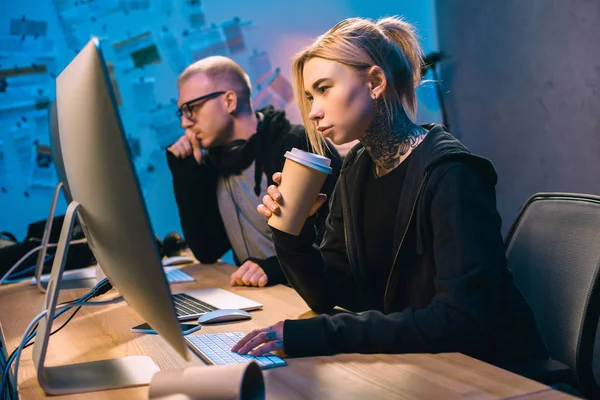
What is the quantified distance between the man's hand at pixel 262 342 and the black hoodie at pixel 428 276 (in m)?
0.02

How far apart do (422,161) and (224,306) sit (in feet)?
1.81

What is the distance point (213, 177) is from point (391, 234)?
4.01ft

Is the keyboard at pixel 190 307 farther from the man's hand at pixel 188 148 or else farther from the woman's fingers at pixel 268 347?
the man's hand at pixel 188 148

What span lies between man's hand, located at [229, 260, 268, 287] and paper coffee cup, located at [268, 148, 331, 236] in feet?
1.60

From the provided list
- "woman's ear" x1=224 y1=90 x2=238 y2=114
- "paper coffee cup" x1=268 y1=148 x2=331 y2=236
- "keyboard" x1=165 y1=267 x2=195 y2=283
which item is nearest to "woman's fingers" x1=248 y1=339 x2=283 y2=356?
"paper coffee cup" x1=268 y1=148 x2=331 y2=236

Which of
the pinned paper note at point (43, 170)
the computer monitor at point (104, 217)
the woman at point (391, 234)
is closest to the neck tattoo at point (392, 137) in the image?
the woman at point (391, 234)

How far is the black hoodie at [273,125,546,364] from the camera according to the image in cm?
98

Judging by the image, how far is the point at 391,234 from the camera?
134cm

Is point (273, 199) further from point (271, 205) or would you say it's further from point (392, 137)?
point (392, 137)

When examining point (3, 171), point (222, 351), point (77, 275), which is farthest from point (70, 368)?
point (3, 171)

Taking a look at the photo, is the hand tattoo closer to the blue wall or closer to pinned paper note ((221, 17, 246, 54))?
the blue wall

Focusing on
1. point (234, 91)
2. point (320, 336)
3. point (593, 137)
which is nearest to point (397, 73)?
point (320, 336)

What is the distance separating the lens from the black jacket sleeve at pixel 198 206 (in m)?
2.29

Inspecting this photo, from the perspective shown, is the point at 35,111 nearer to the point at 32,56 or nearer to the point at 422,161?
the point at 32,56
